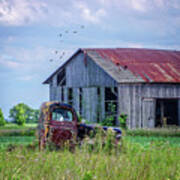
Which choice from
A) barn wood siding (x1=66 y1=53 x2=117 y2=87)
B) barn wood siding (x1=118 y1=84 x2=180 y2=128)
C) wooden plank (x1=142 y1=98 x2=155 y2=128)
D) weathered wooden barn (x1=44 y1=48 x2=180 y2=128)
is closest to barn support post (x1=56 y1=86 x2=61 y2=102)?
weathered wooden barn (x1=44 y1=48 x2=180 y2=128)

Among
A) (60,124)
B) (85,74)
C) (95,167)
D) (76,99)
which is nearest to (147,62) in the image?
(85,74)

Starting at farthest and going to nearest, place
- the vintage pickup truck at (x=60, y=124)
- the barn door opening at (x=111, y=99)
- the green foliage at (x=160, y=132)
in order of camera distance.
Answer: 1. the barn door opening at (x=111, y=99)
2. the green foliage at (x=160, y=132)
3. the vintage pickup truck at (x=60, y=124)

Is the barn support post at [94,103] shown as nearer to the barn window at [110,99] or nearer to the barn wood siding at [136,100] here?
the barn window at [110,99]

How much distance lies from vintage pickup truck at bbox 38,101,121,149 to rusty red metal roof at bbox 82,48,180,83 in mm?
13878

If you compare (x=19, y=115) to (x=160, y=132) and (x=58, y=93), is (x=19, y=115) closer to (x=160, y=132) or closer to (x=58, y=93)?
(x=58, y=93)

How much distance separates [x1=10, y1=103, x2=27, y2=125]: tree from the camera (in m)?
33.4

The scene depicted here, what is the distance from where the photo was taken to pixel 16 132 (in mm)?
20469

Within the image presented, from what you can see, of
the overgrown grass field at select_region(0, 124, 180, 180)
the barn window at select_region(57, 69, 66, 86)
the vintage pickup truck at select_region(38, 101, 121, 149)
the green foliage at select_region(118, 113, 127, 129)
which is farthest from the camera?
the barn window at select_region(57, 69, 66, 86)

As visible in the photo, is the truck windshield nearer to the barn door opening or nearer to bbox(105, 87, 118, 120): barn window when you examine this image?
the barn door opening

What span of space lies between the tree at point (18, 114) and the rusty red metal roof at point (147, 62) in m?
10.2

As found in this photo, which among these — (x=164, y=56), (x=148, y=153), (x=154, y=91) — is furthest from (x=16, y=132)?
(x=148, y=153)

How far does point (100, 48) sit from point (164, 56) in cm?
474

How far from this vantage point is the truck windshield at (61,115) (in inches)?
424

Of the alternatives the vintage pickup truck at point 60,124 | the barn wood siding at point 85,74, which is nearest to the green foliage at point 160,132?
the barn wood siding at point 85,74
